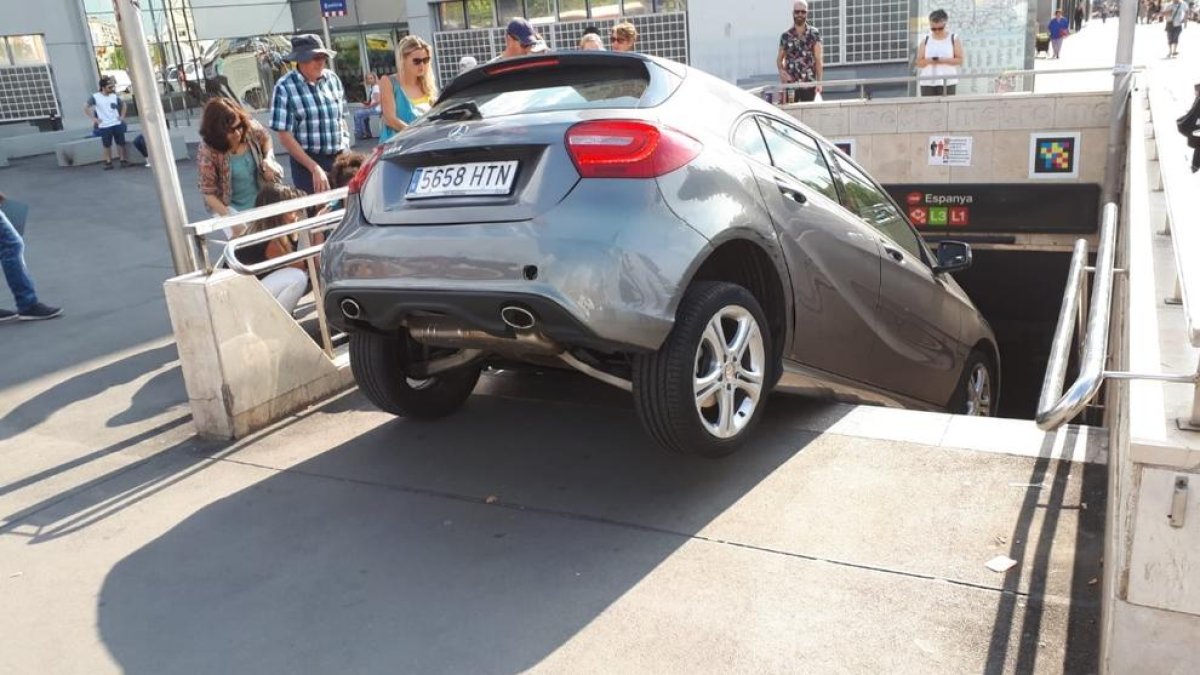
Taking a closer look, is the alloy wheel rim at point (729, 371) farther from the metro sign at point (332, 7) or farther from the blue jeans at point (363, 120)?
the blue jeans at point (363, 120)

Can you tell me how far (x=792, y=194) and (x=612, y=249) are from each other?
1.20m

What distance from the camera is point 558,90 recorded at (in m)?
3.99

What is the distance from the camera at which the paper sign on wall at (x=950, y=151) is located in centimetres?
1168

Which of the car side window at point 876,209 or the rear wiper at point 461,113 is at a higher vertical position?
the rear wiper at point 461,113

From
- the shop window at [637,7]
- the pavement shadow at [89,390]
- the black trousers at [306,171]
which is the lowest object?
the pavement shadow at [89,390]

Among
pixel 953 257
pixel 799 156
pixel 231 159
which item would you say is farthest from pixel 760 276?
pixel 231 159

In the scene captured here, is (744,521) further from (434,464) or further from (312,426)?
(312,426)

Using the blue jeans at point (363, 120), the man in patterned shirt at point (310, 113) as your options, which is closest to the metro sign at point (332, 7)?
the blue jeans at point (363, 120)

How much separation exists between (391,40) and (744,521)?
25567 mm

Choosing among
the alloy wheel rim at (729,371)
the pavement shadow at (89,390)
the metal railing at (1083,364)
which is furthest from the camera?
the pavement shadow at (89,390)

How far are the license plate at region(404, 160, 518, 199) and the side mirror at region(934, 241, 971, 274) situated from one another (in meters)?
2.94

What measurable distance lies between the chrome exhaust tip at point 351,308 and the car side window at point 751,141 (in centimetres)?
163

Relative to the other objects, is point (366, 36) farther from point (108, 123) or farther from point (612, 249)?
point (612, 249)

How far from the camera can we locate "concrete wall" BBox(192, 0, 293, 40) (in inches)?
1029
